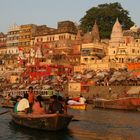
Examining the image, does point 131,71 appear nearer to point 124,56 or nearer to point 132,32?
point 124,56

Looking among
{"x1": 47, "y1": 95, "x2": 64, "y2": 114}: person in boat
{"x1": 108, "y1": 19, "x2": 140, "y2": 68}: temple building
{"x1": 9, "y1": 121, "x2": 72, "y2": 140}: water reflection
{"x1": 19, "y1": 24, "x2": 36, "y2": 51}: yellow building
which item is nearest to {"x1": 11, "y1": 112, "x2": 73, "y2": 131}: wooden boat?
{"x1": 9, "y1": 121, "x2": 72, "y2": 140}: water reflection

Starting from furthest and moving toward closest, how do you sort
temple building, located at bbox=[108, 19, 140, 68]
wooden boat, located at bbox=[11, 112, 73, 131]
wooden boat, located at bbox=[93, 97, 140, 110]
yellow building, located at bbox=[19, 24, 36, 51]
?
yellow building, located at bbox=[19, 24, 36, 51] → temple building, located at bbox=[108, 19, 140, 68] → wooden boat, located at bbox=[93, 97, 140, 110] → wooden boat, located at bbox=[11, 112, 73, 131]

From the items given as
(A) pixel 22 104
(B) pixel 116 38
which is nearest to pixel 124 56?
(B) pixel 116 38

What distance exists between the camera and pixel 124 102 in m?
43.2

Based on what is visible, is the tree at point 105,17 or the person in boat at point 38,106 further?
the tree at point 105,17

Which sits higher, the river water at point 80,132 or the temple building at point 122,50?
the temple building at point 122,50

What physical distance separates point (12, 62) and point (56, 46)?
42.2ft

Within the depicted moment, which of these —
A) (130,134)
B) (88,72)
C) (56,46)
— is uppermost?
(56,46)

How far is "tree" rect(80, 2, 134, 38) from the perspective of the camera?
91569 millimetres

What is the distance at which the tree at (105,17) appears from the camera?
91569mm

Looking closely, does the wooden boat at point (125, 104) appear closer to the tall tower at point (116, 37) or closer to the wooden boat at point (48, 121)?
the wooden boat at point (48, 121)

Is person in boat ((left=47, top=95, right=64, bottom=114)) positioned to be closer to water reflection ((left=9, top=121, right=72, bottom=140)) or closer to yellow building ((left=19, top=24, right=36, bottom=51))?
water reflection ((left=9, top=121, right=72, bottom=140))

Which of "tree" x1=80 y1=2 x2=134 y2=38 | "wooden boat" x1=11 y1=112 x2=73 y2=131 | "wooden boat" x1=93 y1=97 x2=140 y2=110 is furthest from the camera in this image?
"tree" x1=80 y1=2 x2=134 y2=38

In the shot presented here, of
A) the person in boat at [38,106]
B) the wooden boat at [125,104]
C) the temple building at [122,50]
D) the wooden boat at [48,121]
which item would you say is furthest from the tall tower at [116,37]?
the person in boat at [38,106]
